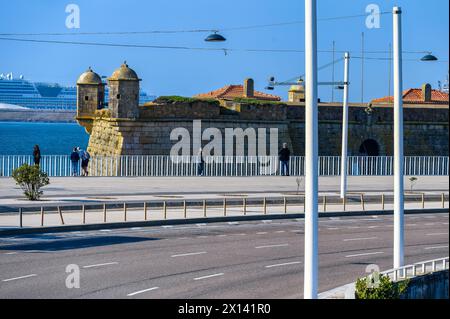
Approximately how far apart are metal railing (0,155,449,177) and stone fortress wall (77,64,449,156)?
262 centimetres

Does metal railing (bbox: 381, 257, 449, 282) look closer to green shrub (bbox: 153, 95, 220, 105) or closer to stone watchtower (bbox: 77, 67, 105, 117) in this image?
green shrub (bbox: 153, 95, 220, 105)

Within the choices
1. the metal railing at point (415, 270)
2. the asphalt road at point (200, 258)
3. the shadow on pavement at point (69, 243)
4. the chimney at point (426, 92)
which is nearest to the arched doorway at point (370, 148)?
the chimney at point (426, 92)

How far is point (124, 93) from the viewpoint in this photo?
171 ft

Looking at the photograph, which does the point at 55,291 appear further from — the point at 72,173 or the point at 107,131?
the point at 107,131

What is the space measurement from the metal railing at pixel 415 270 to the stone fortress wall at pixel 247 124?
34.2m

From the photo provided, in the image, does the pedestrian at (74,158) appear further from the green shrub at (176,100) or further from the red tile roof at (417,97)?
the red tile roof at (417,97)

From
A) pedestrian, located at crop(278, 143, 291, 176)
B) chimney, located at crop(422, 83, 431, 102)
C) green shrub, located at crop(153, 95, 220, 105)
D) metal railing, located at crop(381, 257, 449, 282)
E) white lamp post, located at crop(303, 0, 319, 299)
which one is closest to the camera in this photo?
white lamp post, located at crop(303, 0, 319, 299)

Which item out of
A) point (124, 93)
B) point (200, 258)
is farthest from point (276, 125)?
point (200, 258)

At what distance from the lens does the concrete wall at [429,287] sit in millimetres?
16547

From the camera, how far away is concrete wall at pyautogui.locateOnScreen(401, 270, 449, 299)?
1655cm

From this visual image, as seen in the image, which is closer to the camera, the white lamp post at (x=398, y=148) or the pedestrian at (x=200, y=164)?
the white lamp post at (x=398, y=148)

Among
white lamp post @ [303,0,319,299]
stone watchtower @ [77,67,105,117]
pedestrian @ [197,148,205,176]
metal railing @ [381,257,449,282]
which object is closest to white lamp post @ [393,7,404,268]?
metal railing @ [381,257,449,282]

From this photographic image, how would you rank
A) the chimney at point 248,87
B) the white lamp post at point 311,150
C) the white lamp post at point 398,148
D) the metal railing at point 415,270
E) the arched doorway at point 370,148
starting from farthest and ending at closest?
the chimney at point 248,87 → the arched doorway at point 370,148 → the white lamp post at point 398,148 → the metal railing at point 415,270 → the white lamp post at point 311,150

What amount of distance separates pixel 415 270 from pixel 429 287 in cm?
36
